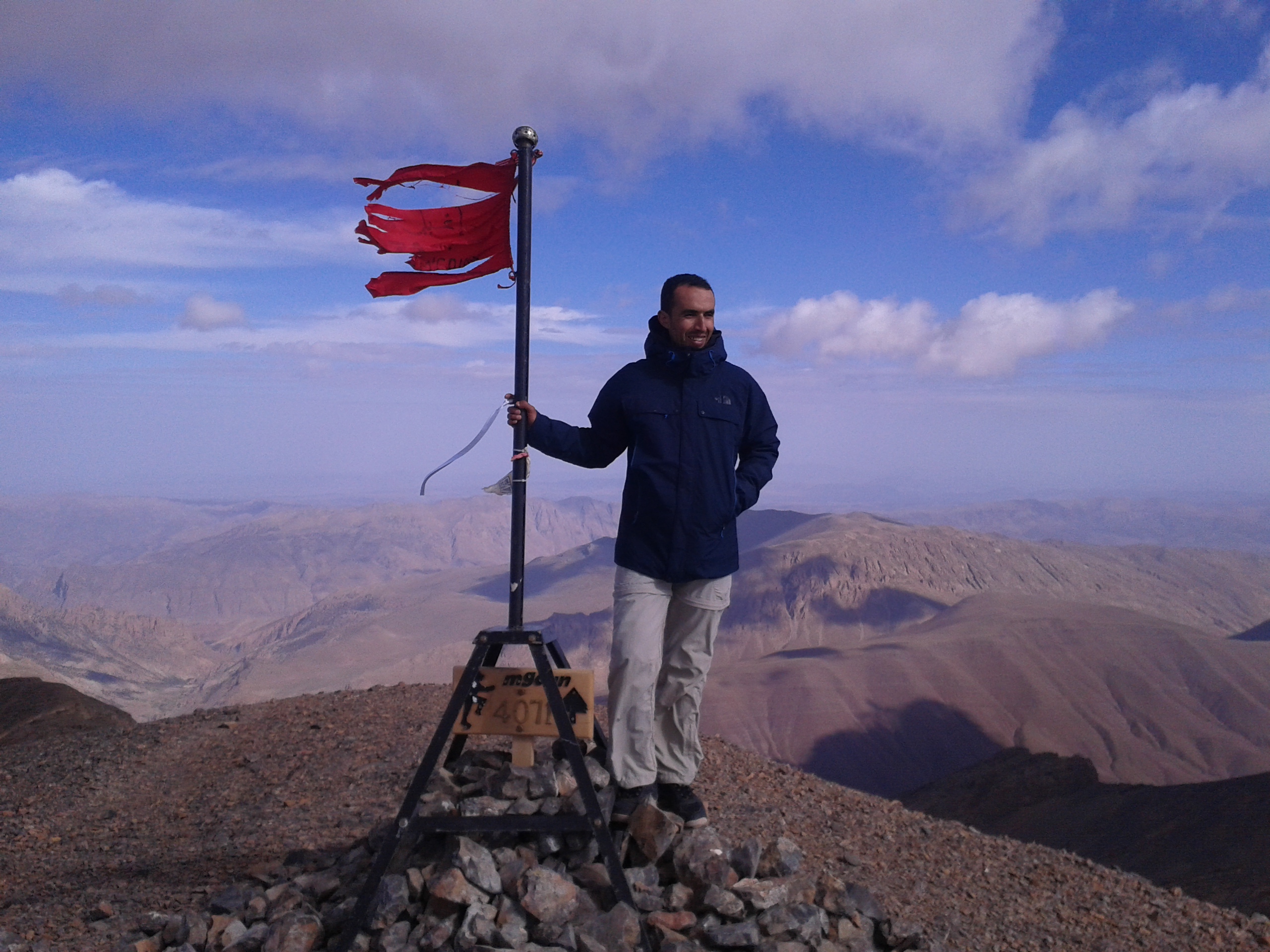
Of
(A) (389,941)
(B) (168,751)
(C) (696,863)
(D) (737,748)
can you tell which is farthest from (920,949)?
(B) (168,751)

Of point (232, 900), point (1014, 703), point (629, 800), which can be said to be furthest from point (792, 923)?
point (1014, 703)

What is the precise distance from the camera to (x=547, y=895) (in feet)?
12.8

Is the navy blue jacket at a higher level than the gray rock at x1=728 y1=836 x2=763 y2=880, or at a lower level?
higher

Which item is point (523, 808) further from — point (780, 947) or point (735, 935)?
point (780, 947)

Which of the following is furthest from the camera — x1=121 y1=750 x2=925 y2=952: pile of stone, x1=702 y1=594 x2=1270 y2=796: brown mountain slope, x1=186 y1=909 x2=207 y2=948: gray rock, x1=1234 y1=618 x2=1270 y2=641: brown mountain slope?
x1=1234 y1=618 x2=1270 y2=641: brown mountain slope

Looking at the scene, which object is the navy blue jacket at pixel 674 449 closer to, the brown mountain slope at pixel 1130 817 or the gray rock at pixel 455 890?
the gray rock at pixel 455 890

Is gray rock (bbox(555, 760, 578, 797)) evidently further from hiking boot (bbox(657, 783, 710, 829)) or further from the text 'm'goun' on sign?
hiking boot (bbox(657, 783, 710, 829))

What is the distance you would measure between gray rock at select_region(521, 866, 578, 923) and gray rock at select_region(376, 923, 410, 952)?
491mm

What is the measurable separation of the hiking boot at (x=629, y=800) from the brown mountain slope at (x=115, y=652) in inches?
2604

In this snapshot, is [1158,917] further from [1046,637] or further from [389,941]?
[1046,637]

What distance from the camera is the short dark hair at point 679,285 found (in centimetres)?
434

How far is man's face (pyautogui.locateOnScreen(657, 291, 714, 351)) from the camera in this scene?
4.30m

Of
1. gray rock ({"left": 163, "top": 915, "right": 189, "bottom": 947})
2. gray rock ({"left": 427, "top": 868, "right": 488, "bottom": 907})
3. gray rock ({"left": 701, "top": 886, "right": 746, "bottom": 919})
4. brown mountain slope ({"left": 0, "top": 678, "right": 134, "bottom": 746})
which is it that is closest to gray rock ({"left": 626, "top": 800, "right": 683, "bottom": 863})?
gray rock ({"left": 701, "top": 886, "right": 746, "bottom": 919})

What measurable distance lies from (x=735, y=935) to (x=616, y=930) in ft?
1.65
